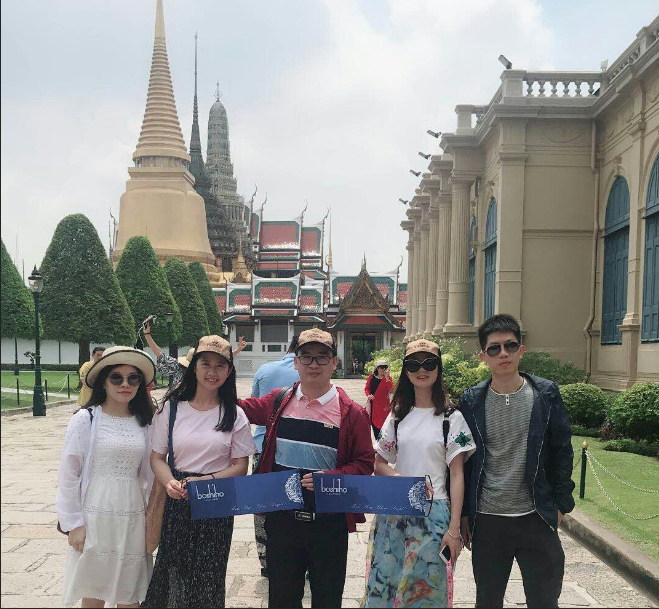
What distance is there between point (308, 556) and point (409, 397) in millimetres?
1011

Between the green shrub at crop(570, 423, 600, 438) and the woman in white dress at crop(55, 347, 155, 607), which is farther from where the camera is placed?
the green shrub at crop(570, 423, 600, 438)

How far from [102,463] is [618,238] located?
16.1m

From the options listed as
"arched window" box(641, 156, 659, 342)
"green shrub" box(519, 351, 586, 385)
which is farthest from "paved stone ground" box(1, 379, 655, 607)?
"green shrub" box(519, 351, 586, 385)

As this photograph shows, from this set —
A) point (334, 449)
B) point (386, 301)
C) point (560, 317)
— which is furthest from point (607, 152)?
point (386, 301)

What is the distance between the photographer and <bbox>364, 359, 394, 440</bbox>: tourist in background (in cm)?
1088

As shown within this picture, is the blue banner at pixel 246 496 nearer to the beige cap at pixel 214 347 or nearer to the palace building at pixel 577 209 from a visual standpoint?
the beige cap at pixel 214 347

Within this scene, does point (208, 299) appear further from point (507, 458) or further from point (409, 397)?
point (507, 458)

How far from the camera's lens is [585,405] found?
45.9 feet

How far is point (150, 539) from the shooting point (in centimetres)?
402

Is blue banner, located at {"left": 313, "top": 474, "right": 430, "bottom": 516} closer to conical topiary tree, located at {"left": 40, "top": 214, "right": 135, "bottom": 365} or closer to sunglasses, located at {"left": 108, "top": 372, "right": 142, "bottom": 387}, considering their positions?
sunglasses, located at {"left": 108, "top": 372, "right": 142, "bottom": 387}

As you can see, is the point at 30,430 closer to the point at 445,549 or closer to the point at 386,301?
the point at 445,549

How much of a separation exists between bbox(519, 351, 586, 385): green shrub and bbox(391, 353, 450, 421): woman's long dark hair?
552 inches

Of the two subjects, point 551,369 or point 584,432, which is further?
point 551,369

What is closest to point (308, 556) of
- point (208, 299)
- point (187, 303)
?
point (187, 303)
